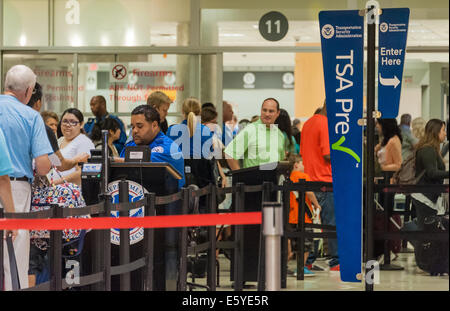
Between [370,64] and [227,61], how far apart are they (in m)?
6.51

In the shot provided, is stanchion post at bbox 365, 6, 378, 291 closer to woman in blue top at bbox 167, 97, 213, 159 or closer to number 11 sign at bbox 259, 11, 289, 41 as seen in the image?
woman in blue top at bbox 167, 97, 213, 159

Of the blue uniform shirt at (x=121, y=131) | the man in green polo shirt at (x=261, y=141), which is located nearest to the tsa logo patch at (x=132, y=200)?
the man in green polo shirt at (x=261, y=141)

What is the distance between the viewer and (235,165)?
9.54 meters

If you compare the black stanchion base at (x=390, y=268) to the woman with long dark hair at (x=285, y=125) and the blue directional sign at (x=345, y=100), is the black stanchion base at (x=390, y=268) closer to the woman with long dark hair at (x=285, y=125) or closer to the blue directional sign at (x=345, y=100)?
the woman with long dark hair at (x=285, y=125)

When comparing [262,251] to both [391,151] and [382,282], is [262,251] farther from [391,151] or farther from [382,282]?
[391,151]

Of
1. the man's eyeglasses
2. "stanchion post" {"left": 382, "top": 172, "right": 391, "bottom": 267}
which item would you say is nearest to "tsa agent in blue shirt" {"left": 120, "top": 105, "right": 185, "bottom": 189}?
the man's eyeglasses

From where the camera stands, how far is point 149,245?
658cm

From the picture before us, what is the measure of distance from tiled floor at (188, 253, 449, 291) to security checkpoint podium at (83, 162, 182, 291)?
1.80m

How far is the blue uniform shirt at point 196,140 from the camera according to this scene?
363 inches

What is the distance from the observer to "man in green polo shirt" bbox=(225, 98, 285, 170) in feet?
30.3

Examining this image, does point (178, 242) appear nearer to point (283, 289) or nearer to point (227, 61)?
point (283, 289)

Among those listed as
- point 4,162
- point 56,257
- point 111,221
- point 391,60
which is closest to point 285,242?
point 391,60

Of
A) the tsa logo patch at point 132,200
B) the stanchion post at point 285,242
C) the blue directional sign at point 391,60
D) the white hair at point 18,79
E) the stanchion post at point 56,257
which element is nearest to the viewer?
the stanchion post at point 56,257
